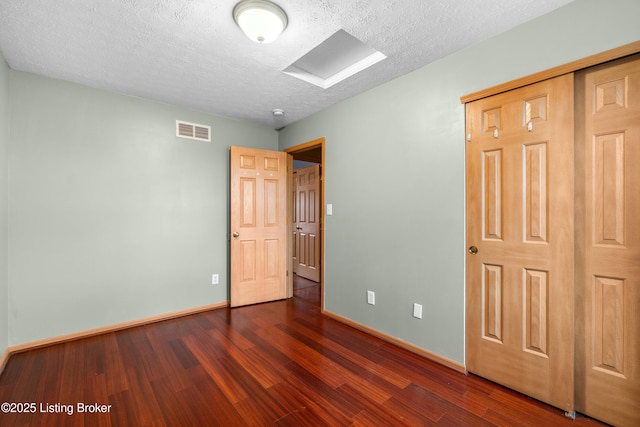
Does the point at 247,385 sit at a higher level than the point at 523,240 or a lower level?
lower

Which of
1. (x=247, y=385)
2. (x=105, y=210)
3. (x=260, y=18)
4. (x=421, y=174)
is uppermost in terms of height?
(x=260, y=18)

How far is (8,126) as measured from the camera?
2.42m

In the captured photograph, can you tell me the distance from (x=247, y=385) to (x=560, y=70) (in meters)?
2.87

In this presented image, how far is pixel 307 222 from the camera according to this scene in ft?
17.0

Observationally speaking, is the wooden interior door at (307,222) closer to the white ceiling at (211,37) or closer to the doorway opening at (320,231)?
the doorway opening at (320,231)

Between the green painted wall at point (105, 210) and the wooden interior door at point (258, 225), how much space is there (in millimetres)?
216

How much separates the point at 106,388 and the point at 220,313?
1.49m

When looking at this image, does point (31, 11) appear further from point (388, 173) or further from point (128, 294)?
point (388, 173)

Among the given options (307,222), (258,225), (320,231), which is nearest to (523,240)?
(320,231)

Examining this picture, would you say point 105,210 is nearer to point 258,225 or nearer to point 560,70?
point 258,225

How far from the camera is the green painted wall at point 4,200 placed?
2.25 m

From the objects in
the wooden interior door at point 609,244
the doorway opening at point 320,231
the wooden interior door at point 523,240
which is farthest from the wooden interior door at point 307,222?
the wooden interior door at point 609,244

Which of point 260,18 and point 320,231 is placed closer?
point 260,18

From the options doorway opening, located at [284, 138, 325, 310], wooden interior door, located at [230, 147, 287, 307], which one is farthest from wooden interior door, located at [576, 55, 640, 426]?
wooden interior door, located at [230, 147, 287, 307]
